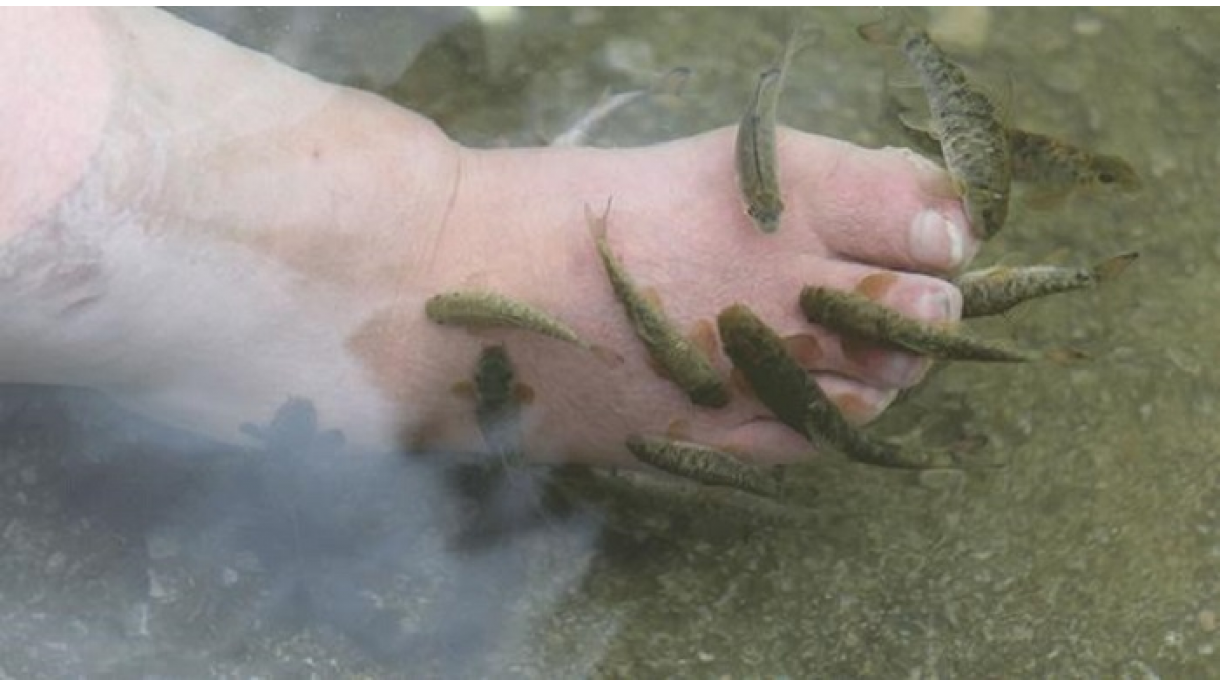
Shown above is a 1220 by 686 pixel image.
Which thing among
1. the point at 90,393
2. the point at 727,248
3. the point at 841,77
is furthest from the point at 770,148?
the point at 90,393

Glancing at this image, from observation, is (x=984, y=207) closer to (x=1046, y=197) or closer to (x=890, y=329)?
(x=890, y=329)

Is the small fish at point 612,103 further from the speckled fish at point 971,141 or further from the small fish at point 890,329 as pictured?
the small fish at point 890,329

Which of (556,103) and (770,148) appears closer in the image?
(770,148)

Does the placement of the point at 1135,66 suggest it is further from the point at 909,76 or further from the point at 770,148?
the point at 770,148

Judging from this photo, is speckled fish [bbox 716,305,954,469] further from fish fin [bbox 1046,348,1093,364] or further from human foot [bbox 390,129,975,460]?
fish fin [bbox 1046,348,1093,364]

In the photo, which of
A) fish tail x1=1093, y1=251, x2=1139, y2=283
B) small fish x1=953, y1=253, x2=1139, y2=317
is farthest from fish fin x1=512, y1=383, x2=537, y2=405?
fish tail x1=1093, y1=251, x2=1139, y2=283

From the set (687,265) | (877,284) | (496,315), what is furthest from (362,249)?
(877,284)
